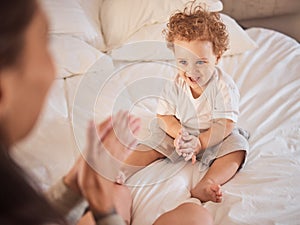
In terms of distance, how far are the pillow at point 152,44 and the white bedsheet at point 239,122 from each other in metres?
0.04

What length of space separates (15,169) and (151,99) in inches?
39.9

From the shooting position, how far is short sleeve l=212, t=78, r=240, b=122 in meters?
1.30

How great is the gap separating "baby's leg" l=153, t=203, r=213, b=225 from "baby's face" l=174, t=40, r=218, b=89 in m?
0.42

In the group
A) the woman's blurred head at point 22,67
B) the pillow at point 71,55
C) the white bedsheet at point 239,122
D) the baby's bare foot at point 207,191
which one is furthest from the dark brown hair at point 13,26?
the pillow at point 71,55

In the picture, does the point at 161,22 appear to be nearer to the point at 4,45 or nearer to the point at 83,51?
the point at 83,51

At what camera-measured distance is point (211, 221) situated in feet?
3.25

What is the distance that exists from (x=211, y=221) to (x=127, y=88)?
2.09 ft

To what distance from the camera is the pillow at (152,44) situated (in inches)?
69.0

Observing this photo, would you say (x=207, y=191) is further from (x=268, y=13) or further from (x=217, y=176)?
(x=268, y=13)

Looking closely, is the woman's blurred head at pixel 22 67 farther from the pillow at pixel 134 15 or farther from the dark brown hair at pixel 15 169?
the pillow at pixel 134 15

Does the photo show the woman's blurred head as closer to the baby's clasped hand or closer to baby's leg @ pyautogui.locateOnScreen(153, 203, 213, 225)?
baby's leg @ pyautogui.locateOnScreen(153, 203, 213, 225)

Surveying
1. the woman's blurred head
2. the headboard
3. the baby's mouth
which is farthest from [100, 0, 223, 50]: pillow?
the woman's blurred head

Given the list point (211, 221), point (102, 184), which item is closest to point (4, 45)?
point (102, 184)

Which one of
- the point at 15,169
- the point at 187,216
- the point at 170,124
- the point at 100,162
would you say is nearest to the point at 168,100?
the point at 170,124
